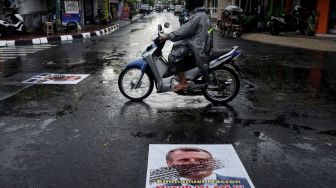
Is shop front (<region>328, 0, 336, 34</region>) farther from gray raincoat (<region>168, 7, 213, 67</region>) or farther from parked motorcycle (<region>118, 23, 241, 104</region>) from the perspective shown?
gray raincoat (<region>168, 7, 213, 67</region>)

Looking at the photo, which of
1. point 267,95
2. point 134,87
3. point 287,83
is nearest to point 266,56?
point 287,83

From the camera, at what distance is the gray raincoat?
250 inches

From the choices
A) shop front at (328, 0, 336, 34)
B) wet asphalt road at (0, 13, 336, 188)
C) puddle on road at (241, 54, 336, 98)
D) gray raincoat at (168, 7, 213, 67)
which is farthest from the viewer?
shop front at (328, 0, 336, 34)

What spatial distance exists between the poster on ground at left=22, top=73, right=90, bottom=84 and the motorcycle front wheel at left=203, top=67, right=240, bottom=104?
3.24 meters

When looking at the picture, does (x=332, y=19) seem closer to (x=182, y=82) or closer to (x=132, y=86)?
(x=182, y=82)

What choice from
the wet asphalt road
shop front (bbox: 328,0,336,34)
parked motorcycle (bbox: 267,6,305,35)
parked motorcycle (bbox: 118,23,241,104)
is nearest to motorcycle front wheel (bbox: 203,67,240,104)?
parked motorcycle (bbox: 118,23,241,104)

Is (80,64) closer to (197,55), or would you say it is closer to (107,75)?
(107,75)

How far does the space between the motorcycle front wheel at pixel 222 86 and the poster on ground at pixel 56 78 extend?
324 cm

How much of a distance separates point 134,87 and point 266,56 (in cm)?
745

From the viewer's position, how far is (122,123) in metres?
5.72

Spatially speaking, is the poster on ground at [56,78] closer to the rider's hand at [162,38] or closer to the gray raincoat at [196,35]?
the rider's hand at [162,38]

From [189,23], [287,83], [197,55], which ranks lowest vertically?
[287,83]

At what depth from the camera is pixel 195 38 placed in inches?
253

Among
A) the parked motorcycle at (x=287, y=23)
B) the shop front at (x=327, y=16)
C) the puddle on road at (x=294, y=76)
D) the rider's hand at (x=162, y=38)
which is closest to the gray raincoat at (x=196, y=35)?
the rider's hand at (x=162, y=38)
